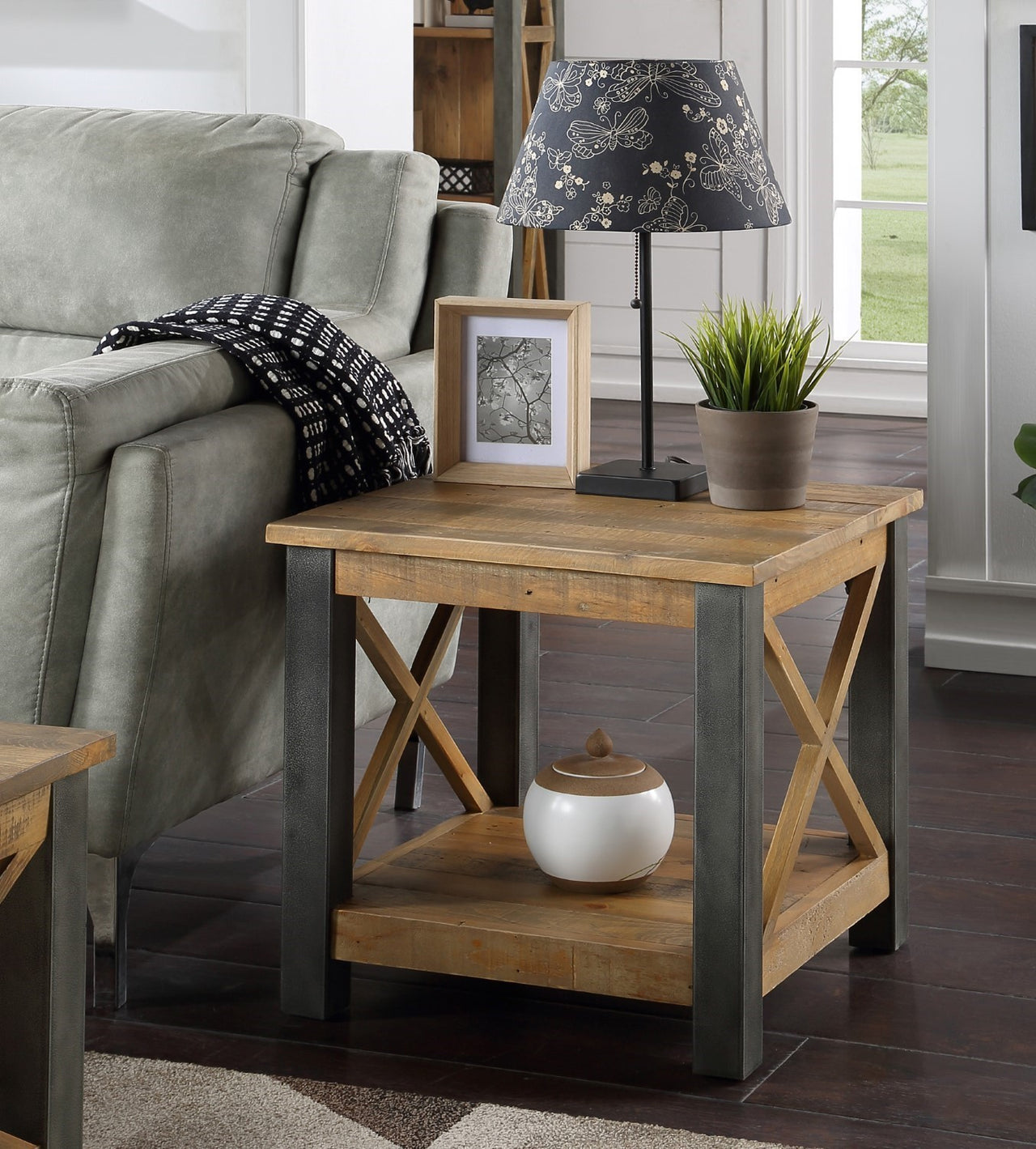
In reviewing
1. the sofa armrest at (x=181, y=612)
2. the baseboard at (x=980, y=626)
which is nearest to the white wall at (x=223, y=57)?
the baseboard at (x=980, y=626)

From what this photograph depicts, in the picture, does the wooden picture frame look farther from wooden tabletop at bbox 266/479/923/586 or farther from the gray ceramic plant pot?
the gray ceramic plant pot

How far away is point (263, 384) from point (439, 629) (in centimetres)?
38

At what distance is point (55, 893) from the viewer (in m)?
1.36

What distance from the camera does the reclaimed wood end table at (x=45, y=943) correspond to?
1344 mm

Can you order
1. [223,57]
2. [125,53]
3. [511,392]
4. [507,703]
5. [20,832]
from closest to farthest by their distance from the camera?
[20,832] < [511,392] < [507,703] < [223,57] < [125,53]

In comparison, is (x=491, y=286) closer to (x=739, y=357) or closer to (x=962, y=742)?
(x=739, y=357)

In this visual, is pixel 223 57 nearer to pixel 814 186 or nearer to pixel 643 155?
pixel 643 155

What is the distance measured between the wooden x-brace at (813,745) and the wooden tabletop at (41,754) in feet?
2.26

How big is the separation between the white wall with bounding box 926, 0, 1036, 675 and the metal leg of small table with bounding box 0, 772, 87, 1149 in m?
2.31

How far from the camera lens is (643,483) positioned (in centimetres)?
203

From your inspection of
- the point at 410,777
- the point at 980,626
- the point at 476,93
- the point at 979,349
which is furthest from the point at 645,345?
the point at 476,93

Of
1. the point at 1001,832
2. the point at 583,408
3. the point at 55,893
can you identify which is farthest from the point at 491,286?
the point at 55,893

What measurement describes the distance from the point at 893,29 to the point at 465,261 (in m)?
4.14

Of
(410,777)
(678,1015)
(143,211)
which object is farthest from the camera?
(143,211)
